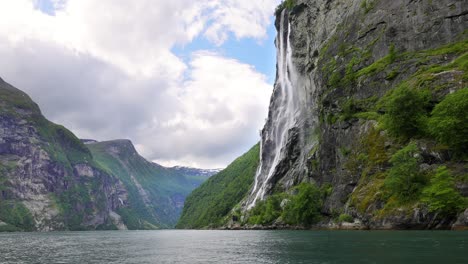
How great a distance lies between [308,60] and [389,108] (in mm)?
55811

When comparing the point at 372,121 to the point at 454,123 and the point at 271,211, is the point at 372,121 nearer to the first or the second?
the point at 454,123

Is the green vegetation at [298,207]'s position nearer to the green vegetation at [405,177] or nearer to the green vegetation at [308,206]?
the green vegetation at [308,206]

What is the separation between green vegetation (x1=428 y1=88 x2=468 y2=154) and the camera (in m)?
55.2

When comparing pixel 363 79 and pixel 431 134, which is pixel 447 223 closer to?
pixel 431 134

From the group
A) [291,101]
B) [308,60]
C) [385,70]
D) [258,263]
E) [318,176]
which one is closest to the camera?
[258,263]

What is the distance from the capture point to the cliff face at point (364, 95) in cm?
5997

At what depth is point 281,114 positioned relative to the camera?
133 metres

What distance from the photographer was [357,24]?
320ft

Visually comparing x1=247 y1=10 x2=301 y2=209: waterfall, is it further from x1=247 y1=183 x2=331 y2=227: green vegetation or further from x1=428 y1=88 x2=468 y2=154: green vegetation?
x1=428 y1=88 x2=468 y2=154: green vegetation

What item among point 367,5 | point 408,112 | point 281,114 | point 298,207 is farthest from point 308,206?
point 281,114

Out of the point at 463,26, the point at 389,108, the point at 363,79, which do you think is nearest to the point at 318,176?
the point at 363,79

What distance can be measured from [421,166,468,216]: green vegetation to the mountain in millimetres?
139

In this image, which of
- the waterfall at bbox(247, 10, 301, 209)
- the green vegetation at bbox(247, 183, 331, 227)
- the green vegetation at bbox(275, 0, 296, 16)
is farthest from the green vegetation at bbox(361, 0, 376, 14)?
the green vegetation at bbox(247, 183, 331, 227)

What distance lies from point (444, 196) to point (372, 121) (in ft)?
91.1
